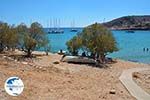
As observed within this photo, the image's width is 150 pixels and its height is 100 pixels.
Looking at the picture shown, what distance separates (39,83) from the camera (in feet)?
62.1

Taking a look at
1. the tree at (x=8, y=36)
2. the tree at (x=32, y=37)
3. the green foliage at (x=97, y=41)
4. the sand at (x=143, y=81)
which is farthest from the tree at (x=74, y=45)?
the sand at (x=143, y=81)

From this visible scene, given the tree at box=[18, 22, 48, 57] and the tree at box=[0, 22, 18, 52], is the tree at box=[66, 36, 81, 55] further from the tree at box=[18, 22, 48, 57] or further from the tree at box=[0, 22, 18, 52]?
the tree at box=[0, 22, 18, 52]

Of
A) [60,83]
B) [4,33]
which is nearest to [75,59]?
[4,33]

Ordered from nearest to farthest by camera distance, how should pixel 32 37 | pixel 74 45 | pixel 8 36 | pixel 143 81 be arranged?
pixel 143 81
pixel 32 37
pixel 8 36
pixel 74 45

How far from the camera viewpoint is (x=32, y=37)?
42406mm

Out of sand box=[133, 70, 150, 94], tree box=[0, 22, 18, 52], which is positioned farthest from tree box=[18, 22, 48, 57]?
sand box=[133, 70, 150, 94]

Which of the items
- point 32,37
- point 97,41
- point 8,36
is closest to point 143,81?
point 97,41

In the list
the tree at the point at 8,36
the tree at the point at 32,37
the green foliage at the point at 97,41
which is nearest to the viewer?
the green foliage at the point at 97,41

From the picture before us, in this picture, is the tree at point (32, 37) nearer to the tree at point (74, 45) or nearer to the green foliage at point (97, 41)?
the tree at point (74, 45)

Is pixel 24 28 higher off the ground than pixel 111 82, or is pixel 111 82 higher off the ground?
pixel 24 28

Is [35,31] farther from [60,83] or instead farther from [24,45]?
[60,83]

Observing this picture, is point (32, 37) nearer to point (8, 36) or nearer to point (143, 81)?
point (8, 36)

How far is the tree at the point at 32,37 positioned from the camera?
41.9 meters

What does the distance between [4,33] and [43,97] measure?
98.4ft
